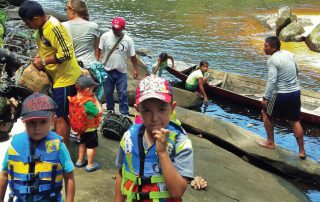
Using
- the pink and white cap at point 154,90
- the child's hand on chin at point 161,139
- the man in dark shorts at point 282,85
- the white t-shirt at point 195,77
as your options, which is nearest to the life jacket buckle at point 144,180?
the child's hand on chin at point 161,139

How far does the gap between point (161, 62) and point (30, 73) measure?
6352 mm

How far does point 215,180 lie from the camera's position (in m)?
7.05

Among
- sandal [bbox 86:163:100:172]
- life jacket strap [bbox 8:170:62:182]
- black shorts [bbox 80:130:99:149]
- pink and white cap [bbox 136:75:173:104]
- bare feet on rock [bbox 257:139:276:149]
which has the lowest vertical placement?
bare feet on rock [bbox 257:139:276:149]

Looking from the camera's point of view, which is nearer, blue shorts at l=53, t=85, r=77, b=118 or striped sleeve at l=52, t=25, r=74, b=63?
striped sleeve at l=52, t=25, r=74, b=63

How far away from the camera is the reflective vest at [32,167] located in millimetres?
3150

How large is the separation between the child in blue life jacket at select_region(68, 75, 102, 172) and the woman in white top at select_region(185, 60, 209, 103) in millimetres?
8037

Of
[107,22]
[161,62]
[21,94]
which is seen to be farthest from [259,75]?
[107,22]

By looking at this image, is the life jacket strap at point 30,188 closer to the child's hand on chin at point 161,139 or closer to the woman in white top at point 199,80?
the child's hand on chin at point 161,139

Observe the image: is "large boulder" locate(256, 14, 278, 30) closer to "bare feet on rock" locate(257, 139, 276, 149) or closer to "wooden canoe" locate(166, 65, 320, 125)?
"wooden canoe" locate(166, 65, 320, 125)

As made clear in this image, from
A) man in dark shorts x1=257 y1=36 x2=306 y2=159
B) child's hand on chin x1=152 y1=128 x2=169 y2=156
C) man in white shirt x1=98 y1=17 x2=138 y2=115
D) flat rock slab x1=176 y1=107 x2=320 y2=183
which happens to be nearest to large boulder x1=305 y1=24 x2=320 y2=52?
flat rock slab x1=176 y1=107 x2=320 y2=183

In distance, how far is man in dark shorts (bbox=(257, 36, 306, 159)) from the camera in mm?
7586

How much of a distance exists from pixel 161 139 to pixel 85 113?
3.17 m

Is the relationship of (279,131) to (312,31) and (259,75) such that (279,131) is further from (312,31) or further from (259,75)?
(312,31)

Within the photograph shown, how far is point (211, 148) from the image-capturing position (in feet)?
27.6
